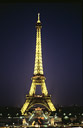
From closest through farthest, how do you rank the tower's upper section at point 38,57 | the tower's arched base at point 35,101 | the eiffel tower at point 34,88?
the tower's arched base at point 35,101 → the eiffel tower at point 34,88 → the tower's upper section at point 38,57

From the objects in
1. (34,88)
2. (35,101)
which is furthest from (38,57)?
(35,101)

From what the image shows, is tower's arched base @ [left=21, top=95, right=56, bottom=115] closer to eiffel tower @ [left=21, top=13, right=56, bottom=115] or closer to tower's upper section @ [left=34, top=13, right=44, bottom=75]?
eiffel tower @ [left=21, top=13, right=56, bottom=115]

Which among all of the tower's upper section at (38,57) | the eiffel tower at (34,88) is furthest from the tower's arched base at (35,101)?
the tower's upper section at (38,57)

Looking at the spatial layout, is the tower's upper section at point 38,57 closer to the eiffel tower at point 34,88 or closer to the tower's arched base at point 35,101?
the eiffel tower at point 34,88

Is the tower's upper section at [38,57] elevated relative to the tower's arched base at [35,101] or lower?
elevated

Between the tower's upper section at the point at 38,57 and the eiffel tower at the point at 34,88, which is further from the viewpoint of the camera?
the tower's upper section at the point at 38,57

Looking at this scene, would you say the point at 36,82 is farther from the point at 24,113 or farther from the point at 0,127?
the point at 0,127

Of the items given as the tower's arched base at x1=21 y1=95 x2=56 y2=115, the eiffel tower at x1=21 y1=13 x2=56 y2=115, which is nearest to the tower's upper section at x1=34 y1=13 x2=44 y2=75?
the eiffel tower at x1=21 y1=13 x2=56 y2=115

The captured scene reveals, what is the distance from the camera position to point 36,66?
27234 millimetres

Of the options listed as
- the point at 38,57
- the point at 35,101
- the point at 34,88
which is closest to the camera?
the point at 34,88

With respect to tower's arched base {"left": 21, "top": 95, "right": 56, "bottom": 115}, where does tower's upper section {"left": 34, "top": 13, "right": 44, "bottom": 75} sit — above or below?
above

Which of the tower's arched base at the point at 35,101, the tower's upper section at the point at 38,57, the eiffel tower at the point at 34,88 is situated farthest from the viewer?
the tower's upper section at the point at 38,57

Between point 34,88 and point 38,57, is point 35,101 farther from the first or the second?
point 38,57

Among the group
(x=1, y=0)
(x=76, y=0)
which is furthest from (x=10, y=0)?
(x=76, y=0)
